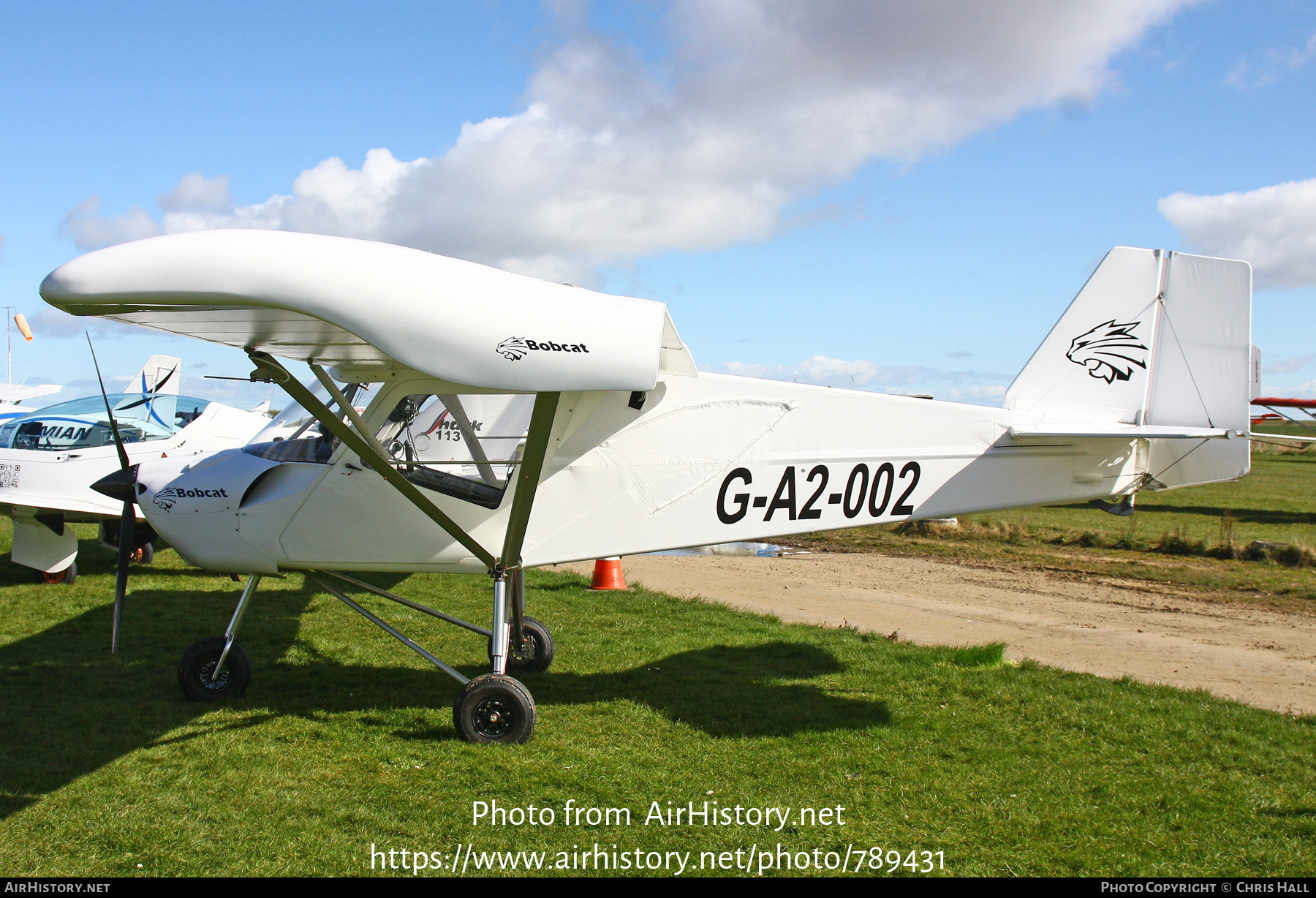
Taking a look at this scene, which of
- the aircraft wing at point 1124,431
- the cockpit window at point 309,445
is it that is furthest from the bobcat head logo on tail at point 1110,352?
the cockpit window at point 309,445

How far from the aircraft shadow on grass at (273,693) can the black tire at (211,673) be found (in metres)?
0.12

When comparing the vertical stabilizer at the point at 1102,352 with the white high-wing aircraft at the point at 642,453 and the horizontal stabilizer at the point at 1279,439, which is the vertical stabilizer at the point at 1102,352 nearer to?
the white high-wing aircraft at the point at 642,453

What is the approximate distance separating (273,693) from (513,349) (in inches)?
155

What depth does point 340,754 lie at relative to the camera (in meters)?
5.52

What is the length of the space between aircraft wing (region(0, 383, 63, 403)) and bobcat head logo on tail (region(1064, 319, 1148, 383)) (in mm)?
35744

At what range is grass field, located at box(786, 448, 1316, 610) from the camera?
42.1 ft

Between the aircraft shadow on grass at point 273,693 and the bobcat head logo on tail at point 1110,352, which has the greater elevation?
the bobcat head logo on tail at point 1110,352

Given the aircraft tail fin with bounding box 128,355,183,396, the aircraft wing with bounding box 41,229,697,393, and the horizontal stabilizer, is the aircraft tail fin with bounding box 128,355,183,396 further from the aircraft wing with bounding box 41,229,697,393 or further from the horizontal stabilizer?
the horizontal stabilizer

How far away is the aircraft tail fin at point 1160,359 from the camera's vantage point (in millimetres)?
6387

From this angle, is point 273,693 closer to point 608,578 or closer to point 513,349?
point 513,349

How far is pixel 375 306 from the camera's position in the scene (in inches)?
177
